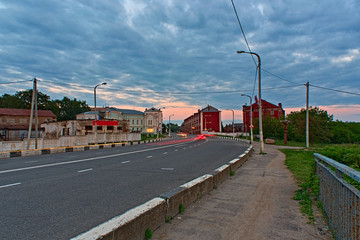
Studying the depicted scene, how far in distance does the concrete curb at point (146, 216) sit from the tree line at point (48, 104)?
93.2 meters

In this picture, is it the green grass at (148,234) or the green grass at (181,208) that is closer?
the green grass at (148,234)

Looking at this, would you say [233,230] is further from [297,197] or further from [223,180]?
[223,180]

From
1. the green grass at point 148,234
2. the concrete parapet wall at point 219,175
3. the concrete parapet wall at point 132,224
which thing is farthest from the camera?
the concrete parapet wall at point 219,175

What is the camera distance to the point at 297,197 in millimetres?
5496

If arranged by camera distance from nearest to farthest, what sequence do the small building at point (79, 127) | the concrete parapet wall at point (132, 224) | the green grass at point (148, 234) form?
the concrete parapet wall at point (132, 224) → the green grass at point (148, 234) → the small building at point (79, 127)

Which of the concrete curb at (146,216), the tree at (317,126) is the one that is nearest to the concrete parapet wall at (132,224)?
the concrete curb at (146,216)

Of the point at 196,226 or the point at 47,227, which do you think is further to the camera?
the point at 196,226

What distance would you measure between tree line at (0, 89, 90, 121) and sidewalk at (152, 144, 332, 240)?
3677 inches

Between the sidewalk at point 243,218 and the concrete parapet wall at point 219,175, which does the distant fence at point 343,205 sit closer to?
the sidewalk at point 243,218

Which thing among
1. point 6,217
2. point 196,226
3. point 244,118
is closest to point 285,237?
point 196,226

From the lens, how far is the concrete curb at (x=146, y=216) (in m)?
2.68

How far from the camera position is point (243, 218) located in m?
4.29

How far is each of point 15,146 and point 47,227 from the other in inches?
998

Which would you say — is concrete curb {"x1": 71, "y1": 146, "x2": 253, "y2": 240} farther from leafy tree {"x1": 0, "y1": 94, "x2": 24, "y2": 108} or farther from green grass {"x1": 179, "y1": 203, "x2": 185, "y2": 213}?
leafy tree {"x1": 0, "y1": 94, "x2": 24, "y2": 108}
